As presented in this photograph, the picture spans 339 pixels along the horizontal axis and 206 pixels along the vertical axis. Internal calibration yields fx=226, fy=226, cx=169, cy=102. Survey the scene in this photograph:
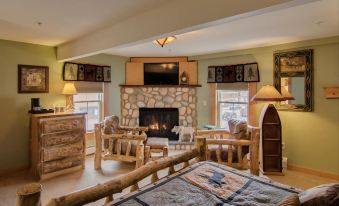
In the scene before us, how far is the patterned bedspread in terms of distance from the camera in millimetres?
1694

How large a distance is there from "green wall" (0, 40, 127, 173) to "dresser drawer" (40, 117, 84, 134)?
78 cm

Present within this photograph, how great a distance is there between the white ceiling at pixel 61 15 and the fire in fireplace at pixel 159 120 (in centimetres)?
289

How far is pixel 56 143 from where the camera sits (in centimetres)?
400

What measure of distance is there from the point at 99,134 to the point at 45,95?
1406mm

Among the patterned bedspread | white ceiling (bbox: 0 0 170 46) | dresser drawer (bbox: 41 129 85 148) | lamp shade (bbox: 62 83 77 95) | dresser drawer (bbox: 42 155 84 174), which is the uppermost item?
white ceiling (bbox: 0 0 170 46)

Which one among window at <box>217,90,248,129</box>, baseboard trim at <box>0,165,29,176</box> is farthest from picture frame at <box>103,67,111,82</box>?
window at <box>217,90,248,129</box>

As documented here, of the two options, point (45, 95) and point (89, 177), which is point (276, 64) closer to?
point (89, 177)

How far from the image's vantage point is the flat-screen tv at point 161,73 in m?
5.97

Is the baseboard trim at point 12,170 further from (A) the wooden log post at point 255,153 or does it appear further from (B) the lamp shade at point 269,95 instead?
(B) the lamp shade at point 269,95

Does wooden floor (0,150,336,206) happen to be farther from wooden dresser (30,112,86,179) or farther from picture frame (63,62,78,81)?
picture frame (63,62,78,81)

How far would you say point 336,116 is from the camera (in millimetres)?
3967

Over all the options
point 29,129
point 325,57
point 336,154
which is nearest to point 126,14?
point 29,129

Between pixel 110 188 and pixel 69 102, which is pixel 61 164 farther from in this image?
pixel 110 188

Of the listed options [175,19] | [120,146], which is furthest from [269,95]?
[120,146]
